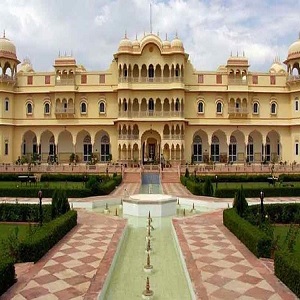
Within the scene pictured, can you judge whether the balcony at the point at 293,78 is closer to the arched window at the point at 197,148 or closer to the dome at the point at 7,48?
the arched window at the point at 197,148

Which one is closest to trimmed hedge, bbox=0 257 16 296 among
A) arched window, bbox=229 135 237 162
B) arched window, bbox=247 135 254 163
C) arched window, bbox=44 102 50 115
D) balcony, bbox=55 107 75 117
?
balcony, bbox=55 107 75 117

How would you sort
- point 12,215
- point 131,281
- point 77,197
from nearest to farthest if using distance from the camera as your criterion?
point 131,281, point 12,215, point 77,197

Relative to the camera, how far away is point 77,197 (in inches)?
749

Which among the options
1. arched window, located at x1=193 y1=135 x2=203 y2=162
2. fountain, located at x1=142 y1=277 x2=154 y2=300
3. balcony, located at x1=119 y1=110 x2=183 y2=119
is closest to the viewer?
fountain, located at x1=142 y1=277 x2=154 y2=300

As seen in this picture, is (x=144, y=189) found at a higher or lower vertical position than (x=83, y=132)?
lower

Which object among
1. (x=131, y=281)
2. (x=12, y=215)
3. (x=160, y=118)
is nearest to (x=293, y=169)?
(x=160, y=118)

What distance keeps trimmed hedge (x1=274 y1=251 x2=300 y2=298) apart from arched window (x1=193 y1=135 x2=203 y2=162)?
3016 cm

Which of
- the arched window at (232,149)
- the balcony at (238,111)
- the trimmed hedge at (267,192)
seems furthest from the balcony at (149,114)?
the trimmed hedge at (267,192)

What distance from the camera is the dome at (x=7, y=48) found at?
36469 mm

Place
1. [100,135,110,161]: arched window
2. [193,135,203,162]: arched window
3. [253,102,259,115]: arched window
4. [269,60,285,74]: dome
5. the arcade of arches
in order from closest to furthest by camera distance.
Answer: [253,102,259,115]: arched window < the arcade of arches < [193,135,203,162]: arched window < [100,135,110,161]: arched window < [269,60,285,74]: dome

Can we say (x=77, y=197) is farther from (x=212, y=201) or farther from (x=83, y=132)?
(x=83, y=132)

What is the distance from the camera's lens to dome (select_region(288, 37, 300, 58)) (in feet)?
120

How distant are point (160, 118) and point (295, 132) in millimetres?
12931

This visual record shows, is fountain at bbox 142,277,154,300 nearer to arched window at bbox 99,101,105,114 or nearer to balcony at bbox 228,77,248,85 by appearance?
arched window at bbox 99,101,105,114
